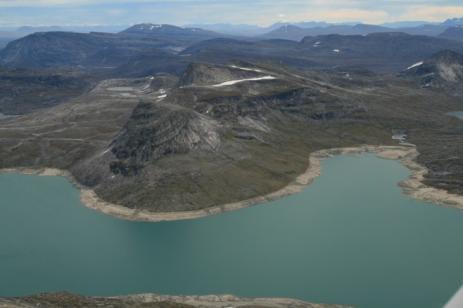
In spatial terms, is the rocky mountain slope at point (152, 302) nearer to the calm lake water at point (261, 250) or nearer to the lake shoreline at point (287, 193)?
the calm lake water at point (261, 250)

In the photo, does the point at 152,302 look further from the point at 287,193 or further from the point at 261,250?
the point at 287,193

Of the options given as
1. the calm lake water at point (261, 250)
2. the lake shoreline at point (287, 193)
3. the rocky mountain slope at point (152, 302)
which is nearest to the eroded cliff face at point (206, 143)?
the lake shoreline at point (287, 193)

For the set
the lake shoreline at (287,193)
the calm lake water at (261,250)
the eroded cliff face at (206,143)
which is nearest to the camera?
the calm lake water at (261,250)

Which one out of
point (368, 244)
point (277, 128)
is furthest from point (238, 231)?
point (277, 128)

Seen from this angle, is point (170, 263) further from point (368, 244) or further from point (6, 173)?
point (6, 173)

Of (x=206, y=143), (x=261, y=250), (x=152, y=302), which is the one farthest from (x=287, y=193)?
(x=152, y=302)
